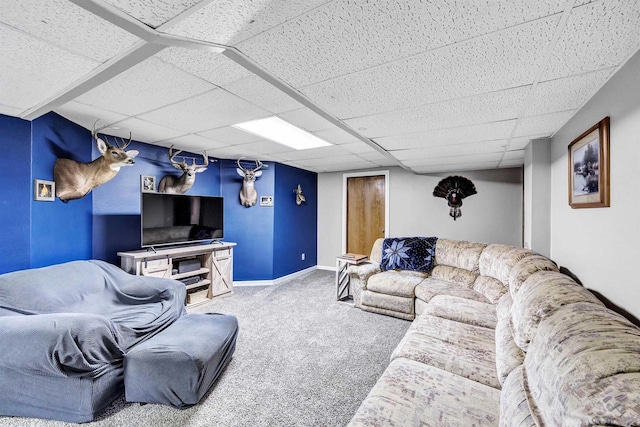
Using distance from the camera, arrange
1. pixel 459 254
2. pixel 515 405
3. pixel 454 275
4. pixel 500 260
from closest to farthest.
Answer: pixel 515 405
pixel 500 260
pixel 454 275
pixel 459 254

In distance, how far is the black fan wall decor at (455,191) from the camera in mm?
4809

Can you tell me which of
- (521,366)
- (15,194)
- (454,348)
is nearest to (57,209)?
(15,194)

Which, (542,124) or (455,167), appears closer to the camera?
(542,124)

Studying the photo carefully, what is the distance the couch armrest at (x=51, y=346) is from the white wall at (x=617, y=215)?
9.59ft

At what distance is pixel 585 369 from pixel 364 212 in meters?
4.96

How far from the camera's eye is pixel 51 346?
1.51 metres

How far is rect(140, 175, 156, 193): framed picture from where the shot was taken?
352 centimetres

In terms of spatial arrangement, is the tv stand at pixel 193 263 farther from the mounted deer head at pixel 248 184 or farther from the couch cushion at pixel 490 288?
the couch cushion at pixel 490 288

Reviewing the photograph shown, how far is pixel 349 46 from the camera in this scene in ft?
4.06

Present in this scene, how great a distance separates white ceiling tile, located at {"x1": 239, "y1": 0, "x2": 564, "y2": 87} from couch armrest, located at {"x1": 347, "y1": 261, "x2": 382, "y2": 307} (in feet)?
9.11

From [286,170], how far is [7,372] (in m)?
4.19

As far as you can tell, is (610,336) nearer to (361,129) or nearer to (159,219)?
(361,129)

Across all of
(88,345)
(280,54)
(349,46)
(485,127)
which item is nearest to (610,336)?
(349,46)

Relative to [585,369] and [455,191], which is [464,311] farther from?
[455,191]
